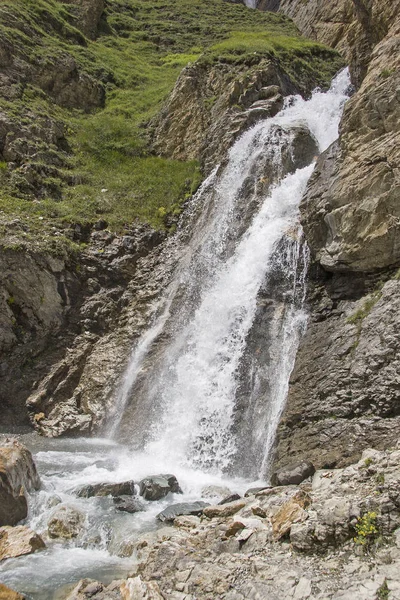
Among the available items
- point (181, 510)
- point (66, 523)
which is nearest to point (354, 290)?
point (181, 510)

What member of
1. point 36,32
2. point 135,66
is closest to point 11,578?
point 36,32

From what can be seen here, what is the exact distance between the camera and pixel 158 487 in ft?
34.2

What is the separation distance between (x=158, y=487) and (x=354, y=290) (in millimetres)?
7665

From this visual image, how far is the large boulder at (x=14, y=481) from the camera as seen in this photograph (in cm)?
898

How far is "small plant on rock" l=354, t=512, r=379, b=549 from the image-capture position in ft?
18.2

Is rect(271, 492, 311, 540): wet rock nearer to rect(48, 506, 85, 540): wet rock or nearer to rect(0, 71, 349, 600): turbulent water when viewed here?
rect(0, 71, 349, 600): turbulent water

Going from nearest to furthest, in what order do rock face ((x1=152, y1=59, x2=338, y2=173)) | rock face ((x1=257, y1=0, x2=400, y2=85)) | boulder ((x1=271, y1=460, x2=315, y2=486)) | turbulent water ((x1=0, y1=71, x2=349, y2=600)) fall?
1. turbulent water ((x1=0, y1=71, x2=349, y2=600))
2. boulder ((x1=271, y1=460, x2=315, y2=486))
3. rock face ((x1=257, y1=0, x2=400, y2=85))
4. rock face ((x1=152, y1=59, x2=338, y2=173))

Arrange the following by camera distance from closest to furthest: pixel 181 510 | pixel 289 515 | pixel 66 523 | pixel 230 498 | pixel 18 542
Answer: pixel 289 515
pixel 18 542
pixel 66 523
pixel 181 510
pixel 230 498

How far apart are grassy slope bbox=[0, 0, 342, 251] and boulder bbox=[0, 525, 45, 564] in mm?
13027

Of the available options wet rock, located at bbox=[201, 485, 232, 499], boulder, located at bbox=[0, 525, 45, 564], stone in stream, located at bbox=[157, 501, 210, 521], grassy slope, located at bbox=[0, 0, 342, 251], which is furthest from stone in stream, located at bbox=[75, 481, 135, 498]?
grassy slope, located at bbox=[0, 0, 342, 251]

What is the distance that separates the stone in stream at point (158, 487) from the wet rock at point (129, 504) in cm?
25

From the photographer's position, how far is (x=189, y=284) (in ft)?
61.0

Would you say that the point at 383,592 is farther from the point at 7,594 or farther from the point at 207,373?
the point at 207,373

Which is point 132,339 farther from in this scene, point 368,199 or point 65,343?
point 368,199
